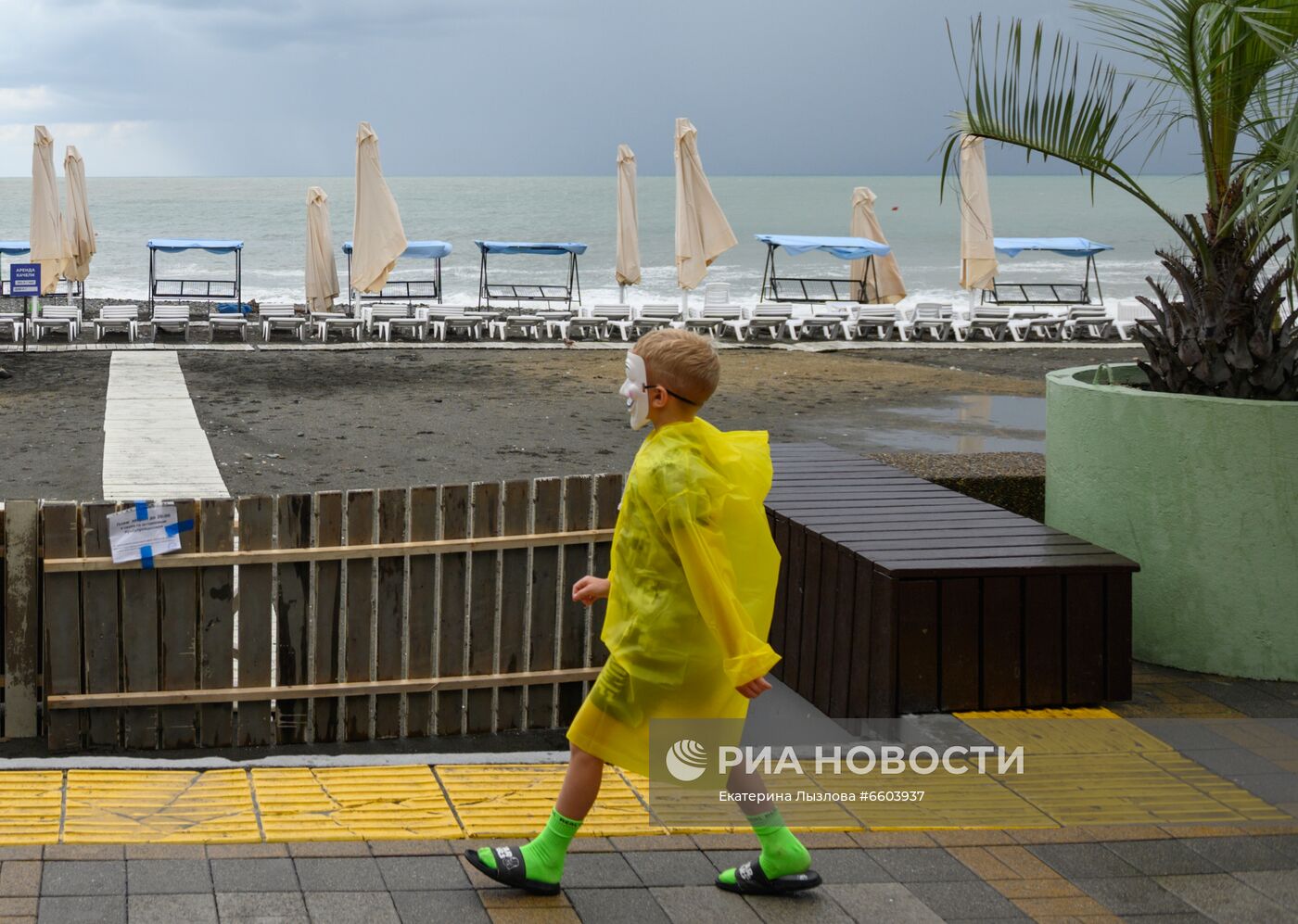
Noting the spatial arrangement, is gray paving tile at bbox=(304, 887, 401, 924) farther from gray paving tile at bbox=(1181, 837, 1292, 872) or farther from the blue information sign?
the blue information sign

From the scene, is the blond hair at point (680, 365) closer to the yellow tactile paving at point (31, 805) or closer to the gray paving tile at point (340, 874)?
the gray paving tile at point (340, 874)

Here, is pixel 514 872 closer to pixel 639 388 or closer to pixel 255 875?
pixel 255 875

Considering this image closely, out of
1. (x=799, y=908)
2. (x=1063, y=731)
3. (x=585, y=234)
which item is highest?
(x=585, y=234)

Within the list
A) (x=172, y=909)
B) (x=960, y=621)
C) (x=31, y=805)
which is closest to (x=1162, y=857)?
(x=960, y=621)

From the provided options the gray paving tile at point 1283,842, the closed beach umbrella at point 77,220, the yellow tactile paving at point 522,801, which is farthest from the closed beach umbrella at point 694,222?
the gray paving tile at point 1283,842

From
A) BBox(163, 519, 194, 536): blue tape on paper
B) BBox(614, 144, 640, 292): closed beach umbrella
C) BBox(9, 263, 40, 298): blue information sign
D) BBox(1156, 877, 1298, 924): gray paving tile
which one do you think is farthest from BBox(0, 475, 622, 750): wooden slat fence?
BBox(614, 144, 640, 292): closed beach umbrella

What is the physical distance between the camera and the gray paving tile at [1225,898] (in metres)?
3.34

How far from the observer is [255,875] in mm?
3438

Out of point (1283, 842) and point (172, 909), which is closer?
point (172, 909)

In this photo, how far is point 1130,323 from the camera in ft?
86.3

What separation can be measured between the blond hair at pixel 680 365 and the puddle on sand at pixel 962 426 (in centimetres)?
971

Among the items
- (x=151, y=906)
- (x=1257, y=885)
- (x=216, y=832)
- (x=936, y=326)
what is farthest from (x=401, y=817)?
(x=936, y=326)

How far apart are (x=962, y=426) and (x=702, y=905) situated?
12.4 meters

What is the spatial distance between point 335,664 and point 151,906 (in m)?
2.27
